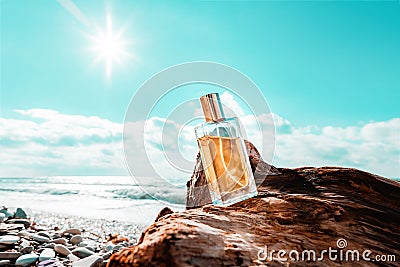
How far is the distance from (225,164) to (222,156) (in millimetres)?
51

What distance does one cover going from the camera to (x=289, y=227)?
1.48 meters

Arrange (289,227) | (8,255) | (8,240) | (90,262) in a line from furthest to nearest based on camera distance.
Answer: (8,240) → (8,255) → (90,262) → (289,227)

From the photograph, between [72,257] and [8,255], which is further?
[72,257]

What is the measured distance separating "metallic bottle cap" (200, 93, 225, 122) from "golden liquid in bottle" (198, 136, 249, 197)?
0.12 metres

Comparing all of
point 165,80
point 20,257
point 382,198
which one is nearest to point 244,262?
point 382,198

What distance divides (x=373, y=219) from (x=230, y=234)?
0.87 meters

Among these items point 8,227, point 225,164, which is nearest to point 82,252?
point 8,227

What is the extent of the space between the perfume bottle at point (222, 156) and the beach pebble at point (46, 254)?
7.02 feet

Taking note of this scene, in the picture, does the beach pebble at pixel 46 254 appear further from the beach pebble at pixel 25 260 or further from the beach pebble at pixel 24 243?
the beach pebble at pixel 24 243

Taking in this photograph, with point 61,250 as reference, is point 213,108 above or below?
above

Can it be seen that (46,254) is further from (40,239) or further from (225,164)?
(225,164)

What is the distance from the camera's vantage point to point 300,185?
198cm

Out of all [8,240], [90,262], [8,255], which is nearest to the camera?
[90,262]

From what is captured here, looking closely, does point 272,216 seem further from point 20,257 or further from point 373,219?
point 20,257
